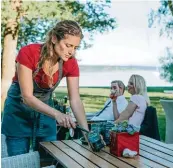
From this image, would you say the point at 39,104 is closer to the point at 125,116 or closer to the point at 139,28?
the point at 125,116

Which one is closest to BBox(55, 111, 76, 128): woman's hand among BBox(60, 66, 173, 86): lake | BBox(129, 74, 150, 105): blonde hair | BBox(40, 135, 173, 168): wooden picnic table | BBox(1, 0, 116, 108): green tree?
BBox(40, 135, 173, 168): wooden picnic table

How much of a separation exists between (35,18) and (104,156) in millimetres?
6797

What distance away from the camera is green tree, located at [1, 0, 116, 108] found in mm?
7617

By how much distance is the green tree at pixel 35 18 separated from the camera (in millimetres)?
7617

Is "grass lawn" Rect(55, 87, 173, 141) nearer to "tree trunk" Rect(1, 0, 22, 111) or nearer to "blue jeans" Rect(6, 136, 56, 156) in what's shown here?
"tree trunk" Rect(1, 0, 22, 111)

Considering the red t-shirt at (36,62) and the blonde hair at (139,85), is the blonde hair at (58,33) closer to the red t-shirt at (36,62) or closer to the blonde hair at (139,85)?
the red t-shirt at (36,62)

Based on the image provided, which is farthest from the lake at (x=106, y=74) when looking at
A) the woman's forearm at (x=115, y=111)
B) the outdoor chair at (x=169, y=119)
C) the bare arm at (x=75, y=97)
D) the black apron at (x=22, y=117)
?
the black apron at (x=22, y=117)

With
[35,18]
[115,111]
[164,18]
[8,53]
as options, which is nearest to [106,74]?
[164,18]

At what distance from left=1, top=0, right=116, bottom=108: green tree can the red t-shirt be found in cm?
542

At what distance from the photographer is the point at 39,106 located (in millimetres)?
1817

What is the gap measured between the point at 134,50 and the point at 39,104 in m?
8.84

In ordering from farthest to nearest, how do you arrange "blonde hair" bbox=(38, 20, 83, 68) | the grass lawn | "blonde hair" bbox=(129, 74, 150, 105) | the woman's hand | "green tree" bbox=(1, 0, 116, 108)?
the grass lawn < "green tree" bbox=(1, 0, 116, 108) < "blonde hair" bbox=(129, 74, 150, 105) < "blonde hair" bbox=(38, 20, 83, 68) < the woman's hand

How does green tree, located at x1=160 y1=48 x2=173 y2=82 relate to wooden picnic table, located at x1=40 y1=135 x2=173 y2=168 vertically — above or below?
above

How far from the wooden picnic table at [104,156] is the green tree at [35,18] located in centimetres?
548
